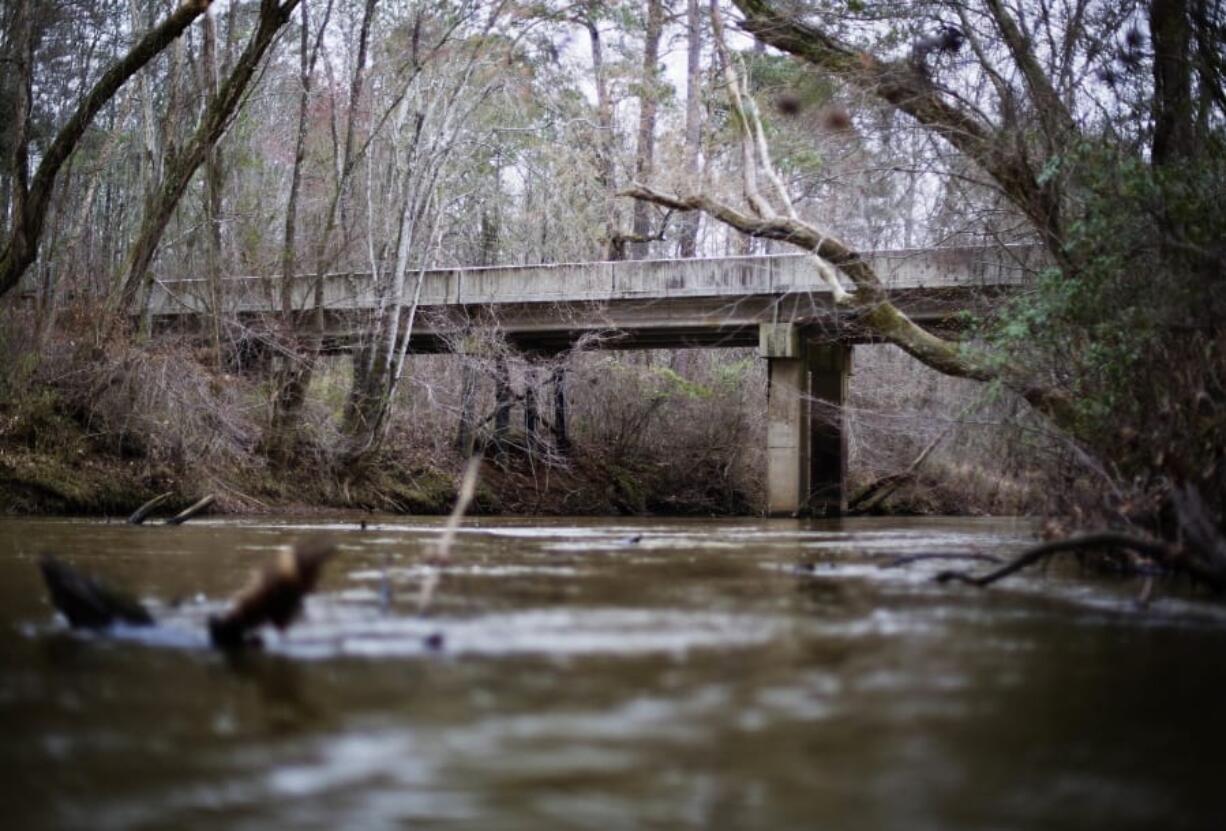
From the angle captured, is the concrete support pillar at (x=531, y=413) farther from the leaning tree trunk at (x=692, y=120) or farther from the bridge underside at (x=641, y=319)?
the leaning tree trunk at (x=692, y=120)

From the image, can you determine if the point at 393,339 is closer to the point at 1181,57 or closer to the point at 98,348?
the point at 98,348

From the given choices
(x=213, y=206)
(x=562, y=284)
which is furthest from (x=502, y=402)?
(x=213, y=206)

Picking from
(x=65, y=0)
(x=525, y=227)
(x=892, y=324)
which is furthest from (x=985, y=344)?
(x=525, y=227)

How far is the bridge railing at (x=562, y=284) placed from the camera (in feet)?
84.8

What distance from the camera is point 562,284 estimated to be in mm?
30844

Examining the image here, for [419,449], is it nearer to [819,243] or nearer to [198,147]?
[198,147]

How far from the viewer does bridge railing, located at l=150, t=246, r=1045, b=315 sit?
84.8ft

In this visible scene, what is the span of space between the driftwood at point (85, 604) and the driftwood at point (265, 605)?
50 cm

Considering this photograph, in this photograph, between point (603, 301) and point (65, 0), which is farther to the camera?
point (603, 301)

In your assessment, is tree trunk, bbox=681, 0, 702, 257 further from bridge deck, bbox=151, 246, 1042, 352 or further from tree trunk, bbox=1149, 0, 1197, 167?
tree trunk, bbox=1149, 0, 1197, 167

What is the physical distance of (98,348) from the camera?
20328 millimetres

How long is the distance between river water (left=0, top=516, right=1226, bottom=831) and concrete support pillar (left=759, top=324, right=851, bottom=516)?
23.8m

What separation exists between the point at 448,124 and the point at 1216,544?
20.1 m

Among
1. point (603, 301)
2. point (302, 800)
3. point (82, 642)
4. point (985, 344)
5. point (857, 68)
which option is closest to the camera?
point (302, 800)
